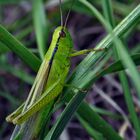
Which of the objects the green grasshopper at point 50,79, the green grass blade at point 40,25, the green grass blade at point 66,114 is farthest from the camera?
the green grass blade at point 40,25

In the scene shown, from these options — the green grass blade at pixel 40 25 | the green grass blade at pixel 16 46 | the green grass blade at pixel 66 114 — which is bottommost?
the green grass blade at pixel 66 114

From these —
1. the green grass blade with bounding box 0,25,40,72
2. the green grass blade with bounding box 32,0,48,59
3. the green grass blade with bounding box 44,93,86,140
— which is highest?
the green grass blade with bounding box 32,0,48,59

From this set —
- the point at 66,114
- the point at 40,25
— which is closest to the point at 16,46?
the point at 66,114

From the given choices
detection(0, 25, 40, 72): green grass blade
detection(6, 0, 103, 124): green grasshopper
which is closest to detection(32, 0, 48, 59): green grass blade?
detection(6, 0, 103, 124): green grasshopper

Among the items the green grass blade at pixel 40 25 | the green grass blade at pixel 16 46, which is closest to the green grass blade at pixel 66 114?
the green grass blade at pixel 16 46

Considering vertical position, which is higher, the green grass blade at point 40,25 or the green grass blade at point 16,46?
the green grass blade at point 40,25

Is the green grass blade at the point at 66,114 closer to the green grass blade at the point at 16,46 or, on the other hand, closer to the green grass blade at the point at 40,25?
the green grass blade at the point at 16,46

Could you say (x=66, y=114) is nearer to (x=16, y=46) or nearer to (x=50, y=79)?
(x=16, y=46)

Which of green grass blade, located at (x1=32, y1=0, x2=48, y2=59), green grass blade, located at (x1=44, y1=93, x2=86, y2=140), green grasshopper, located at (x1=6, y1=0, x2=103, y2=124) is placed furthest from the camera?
green grass blade, located at (x1=32, y1=0, x2=48, y2=59)

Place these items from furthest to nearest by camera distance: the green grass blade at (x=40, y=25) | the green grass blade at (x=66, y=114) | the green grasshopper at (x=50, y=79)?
the green grass blade at (x=40, y=25)
the green grasshopper at (x=50, y=79)
the green grass blade at (x=66, y=114)

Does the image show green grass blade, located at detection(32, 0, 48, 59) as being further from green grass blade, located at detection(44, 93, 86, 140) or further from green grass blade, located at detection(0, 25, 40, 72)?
green grass blade, located at detection(44, 93, 86, 140)
